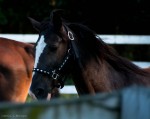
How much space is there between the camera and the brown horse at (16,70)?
228 inches

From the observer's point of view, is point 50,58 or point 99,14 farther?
point 99,14

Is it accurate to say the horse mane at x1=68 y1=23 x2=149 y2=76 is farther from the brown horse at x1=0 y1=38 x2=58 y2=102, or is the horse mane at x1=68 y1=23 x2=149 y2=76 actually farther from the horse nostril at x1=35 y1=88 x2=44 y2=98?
the brown horse at x1=0 y1=38 x2=58 y2=102

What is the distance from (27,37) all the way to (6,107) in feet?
21.5

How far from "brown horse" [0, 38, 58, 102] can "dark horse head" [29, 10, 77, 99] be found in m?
1.11

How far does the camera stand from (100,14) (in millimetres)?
11719

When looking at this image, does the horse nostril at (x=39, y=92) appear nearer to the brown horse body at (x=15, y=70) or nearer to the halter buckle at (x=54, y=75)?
the halter buckle at (x=54, y=75)

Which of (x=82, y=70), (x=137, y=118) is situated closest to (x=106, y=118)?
(x=137, y=118)

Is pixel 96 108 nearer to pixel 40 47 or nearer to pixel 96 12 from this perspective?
pixel 40 47

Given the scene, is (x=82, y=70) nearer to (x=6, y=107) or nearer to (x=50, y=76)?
(x=50, y=76)

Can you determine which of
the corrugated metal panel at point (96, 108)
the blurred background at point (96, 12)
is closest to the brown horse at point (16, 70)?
the corrugated metal panel at point (96, 108)

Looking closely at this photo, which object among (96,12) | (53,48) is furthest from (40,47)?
(96,12)

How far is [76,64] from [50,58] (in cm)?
22

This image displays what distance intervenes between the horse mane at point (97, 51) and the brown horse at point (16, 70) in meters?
1.17

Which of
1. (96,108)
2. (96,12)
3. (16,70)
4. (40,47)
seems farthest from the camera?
(96,12)
